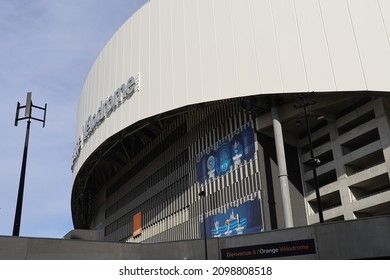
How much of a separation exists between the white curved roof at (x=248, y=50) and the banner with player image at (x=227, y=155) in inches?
202

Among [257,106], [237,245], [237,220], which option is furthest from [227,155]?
[237,245]

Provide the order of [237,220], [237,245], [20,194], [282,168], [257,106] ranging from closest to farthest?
[20,194]
[237,245]
[282,168]
[257,106]
[237,220]

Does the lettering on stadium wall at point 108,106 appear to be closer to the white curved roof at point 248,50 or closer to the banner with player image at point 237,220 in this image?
the white curved roof at point 248,50

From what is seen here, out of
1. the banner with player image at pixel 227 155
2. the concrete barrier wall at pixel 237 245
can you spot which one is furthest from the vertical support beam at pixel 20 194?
the banner with player image at pixel 227 155

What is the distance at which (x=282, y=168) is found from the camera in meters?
35.2

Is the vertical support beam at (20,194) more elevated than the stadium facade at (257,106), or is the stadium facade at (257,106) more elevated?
the stadium facade at (257,106)

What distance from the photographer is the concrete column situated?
3419 centimetres

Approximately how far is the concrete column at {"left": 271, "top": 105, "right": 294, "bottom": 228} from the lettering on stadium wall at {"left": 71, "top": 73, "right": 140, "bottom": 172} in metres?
17.1

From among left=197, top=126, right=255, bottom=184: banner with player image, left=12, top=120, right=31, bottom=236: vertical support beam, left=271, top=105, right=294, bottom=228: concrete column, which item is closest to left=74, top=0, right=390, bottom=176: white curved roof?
left=271, top=105, right=294, bottom=228: concrete column

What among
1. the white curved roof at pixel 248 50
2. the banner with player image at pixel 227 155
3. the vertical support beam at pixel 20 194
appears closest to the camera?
the vertical support beam at pixel 20 194

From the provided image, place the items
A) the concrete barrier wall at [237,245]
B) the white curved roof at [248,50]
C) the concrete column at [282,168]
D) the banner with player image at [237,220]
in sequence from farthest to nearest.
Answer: the banner with player image at [237,220] → the concrete column at [282,168] → the white curved roof at [248,50] → the concrete barrier wall at [237,245]

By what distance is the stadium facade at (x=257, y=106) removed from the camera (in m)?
32.7

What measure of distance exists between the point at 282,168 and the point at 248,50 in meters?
10.6

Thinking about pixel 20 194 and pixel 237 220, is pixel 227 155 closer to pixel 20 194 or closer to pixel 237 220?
pixel 237 220
